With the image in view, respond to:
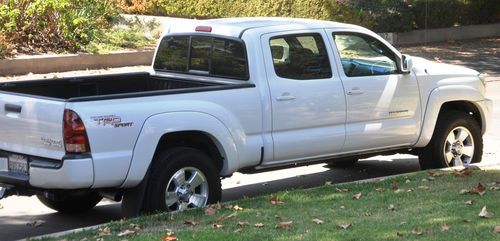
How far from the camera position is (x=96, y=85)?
356 inches

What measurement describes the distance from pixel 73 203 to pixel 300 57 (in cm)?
255

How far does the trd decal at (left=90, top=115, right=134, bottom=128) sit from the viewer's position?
7066 mm

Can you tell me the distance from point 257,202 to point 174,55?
2.08 m

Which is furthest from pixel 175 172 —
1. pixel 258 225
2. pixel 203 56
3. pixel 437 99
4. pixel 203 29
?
pixel 437 99

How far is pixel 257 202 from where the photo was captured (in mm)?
7848

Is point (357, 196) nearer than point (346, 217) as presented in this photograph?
No

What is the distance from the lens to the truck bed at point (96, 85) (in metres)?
8.50

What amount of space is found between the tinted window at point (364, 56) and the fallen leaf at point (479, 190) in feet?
5.66

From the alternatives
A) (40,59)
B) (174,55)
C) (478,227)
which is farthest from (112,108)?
(40,59)

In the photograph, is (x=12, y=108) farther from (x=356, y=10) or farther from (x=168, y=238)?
(x=356, y=10)

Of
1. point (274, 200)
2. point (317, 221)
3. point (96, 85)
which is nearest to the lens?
point (317, 221)

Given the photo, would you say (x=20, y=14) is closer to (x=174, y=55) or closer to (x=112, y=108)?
(x=174, y=55)

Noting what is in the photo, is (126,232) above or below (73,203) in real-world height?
above

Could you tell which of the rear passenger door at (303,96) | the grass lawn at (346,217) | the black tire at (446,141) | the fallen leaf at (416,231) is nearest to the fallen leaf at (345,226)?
the grass lawn at (346,217)
